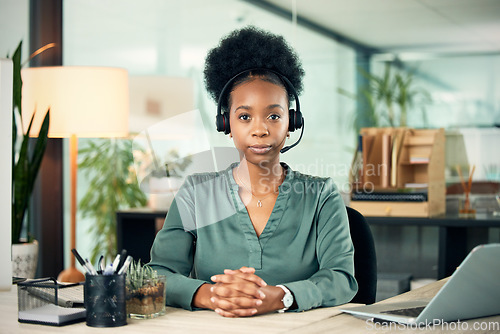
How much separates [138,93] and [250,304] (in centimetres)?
305

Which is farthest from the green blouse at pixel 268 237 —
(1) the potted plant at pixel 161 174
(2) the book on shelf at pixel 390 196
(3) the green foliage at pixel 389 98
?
(3) the green foliage at pixel 389 98

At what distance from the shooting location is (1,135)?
1462 mm

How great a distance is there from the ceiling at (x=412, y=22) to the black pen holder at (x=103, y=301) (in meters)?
3.03

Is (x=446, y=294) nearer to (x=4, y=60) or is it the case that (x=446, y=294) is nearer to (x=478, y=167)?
(x=4, y=60)

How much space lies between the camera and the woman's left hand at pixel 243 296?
1.34 metres

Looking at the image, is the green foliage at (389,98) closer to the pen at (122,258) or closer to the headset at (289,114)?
the headset at (289,114)

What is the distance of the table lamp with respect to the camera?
341 centimetres

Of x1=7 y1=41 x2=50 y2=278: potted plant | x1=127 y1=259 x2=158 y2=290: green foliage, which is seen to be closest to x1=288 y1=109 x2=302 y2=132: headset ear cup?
x1=127 y1=259 x2=158 y2=290: green foliage

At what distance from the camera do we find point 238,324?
127 centimetres

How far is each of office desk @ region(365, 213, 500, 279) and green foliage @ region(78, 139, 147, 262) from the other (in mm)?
1920

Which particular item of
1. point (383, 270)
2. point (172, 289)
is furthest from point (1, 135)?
point (383, 270)

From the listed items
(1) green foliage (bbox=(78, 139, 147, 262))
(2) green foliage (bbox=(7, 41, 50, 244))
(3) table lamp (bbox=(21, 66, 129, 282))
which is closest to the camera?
(2) green foliage (bbox=(7, 41, 50, 244))

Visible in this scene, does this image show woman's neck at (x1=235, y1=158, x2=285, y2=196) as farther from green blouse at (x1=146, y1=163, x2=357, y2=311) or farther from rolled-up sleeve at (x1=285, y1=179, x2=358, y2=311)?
rolled-up sleeve at (x1=285, y1=179, x2=358, y2=311)

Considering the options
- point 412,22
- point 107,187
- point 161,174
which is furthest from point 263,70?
point 107,187
